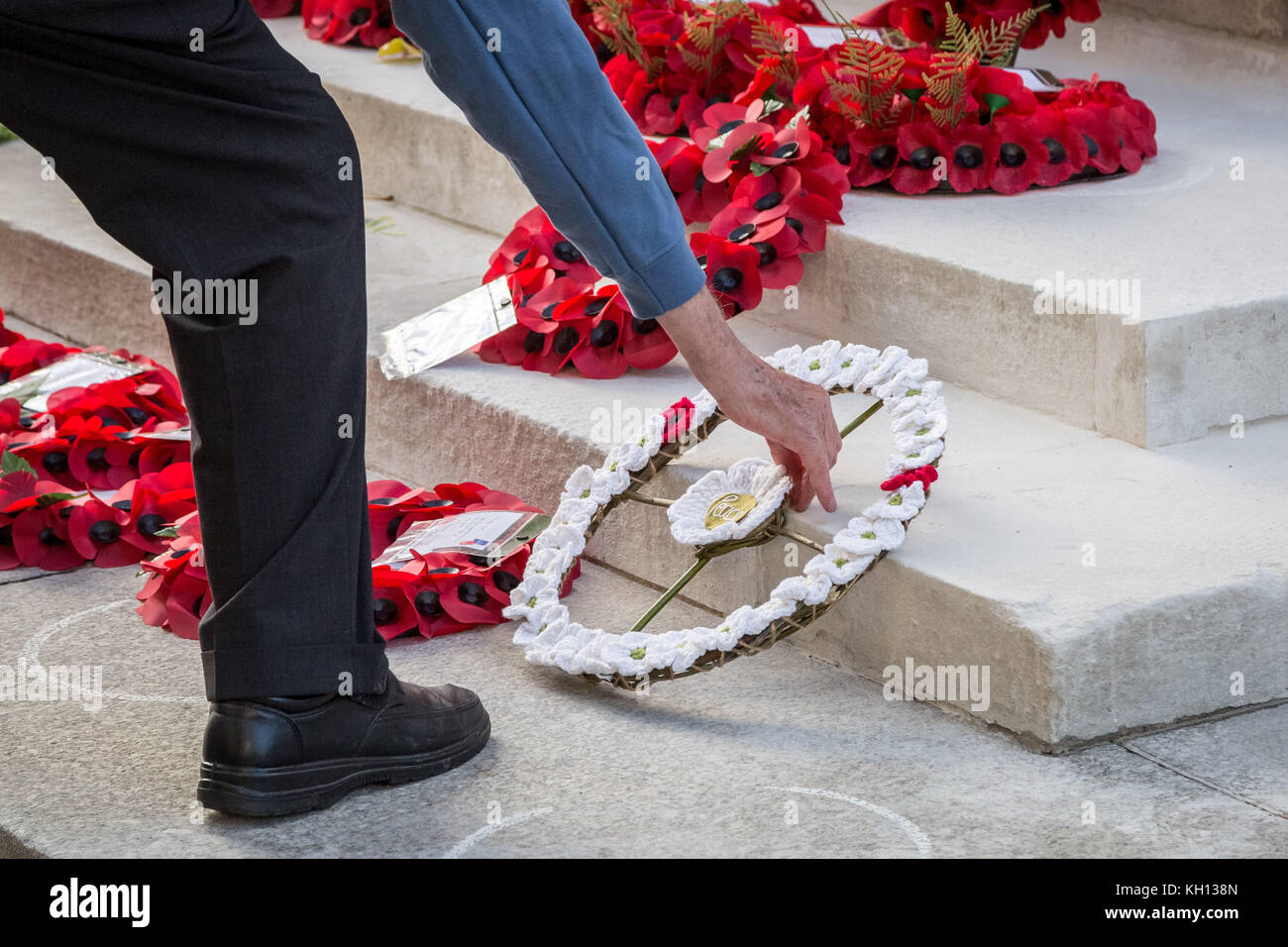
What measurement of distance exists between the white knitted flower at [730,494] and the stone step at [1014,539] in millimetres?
81

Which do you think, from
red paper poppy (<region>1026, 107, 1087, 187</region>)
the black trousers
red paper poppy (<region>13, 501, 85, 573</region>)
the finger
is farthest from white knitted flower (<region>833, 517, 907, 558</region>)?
red paper poppy (<region>13, 501, 85, 573</region>)

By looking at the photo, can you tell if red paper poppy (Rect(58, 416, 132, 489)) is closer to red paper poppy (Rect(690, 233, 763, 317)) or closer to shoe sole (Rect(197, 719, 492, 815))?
red paper poppy (Rect(690, 233, 763, 317))

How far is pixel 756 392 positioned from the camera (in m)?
2.27

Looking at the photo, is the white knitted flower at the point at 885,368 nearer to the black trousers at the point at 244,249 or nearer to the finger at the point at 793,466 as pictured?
the finger at the point at 793,466

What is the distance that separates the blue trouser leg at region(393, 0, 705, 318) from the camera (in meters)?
1.94

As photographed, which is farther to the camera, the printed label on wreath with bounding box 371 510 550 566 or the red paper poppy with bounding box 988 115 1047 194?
the red paper poppy with bounding box 988 115 1047 194

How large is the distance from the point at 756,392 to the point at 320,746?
28.7 inches

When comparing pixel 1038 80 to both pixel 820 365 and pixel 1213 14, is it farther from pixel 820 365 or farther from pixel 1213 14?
pixel 820 365

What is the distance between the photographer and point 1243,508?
2553 millimetres

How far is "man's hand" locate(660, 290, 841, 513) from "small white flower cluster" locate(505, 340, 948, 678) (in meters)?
0.12
